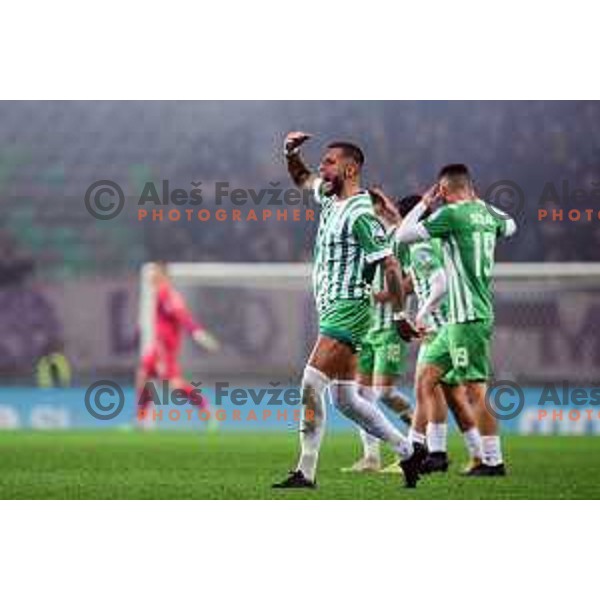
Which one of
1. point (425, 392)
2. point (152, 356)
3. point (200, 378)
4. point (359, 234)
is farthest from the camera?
point (152, 356)

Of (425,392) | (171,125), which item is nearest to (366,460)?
(425,392)

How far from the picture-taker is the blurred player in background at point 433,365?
376 inches

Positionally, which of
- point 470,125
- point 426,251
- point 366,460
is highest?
point 470,125

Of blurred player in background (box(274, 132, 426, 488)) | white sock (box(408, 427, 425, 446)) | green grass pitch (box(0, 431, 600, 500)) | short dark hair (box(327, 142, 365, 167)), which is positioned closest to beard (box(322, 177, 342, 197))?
blurred player in background (box(274, 132, 426, 488))

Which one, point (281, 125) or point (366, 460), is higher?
point (281, 125)

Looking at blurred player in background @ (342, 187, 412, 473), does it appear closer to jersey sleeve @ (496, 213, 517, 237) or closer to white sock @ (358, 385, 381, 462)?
white sock @ (358, 385, 381, 462)

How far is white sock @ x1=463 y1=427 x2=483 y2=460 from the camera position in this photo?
9.55 metres

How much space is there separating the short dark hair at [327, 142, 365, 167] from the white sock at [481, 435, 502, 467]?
4.82ft

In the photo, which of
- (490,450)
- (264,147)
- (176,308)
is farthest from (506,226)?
(176,308)

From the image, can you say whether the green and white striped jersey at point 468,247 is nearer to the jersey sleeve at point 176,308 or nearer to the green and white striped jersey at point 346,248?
the green and white striped jersey at point 346,248

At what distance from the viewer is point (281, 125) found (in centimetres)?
937

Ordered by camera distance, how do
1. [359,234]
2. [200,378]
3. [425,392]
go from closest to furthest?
[359,234] → [425,392] → [200,378]
